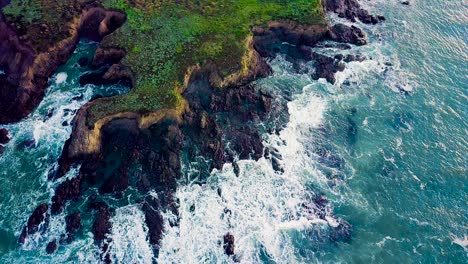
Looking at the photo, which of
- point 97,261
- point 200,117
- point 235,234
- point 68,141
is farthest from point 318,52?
point 97,261

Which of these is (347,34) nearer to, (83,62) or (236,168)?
(236,168)

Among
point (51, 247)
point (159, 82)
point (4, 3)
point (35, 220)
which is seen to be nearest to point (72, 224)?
point (51, 247)

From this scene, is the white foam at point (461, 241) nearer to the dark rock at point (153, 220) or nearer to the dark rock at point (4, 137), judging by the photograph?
the dark rock at point (153, 220)

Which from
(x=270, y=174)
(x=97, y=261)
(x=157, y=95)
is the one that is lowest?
(x=97, y=261)

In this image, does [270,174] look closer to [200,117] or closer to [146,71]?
[200,117]

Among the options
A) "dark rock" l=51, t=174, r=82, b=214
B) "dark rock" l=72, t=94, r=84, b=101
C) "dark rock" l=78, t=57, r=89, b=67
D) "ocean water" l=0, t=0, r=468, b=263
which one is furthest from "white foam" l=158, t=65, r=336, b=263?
"dark rock" l=78, t=57, r=89, b=67

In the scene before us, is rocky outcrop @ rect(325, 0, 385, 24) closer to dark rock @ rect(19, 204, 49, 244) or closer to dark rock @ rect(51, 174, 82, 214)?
dark rock @ rect(51, 174, 82, 214)

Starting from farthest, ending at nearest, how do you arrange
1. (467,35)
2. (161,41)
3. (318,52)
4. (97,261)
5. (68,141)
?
(467,35) → (318,52) → (161,41) → (68,141) → (97,261)
